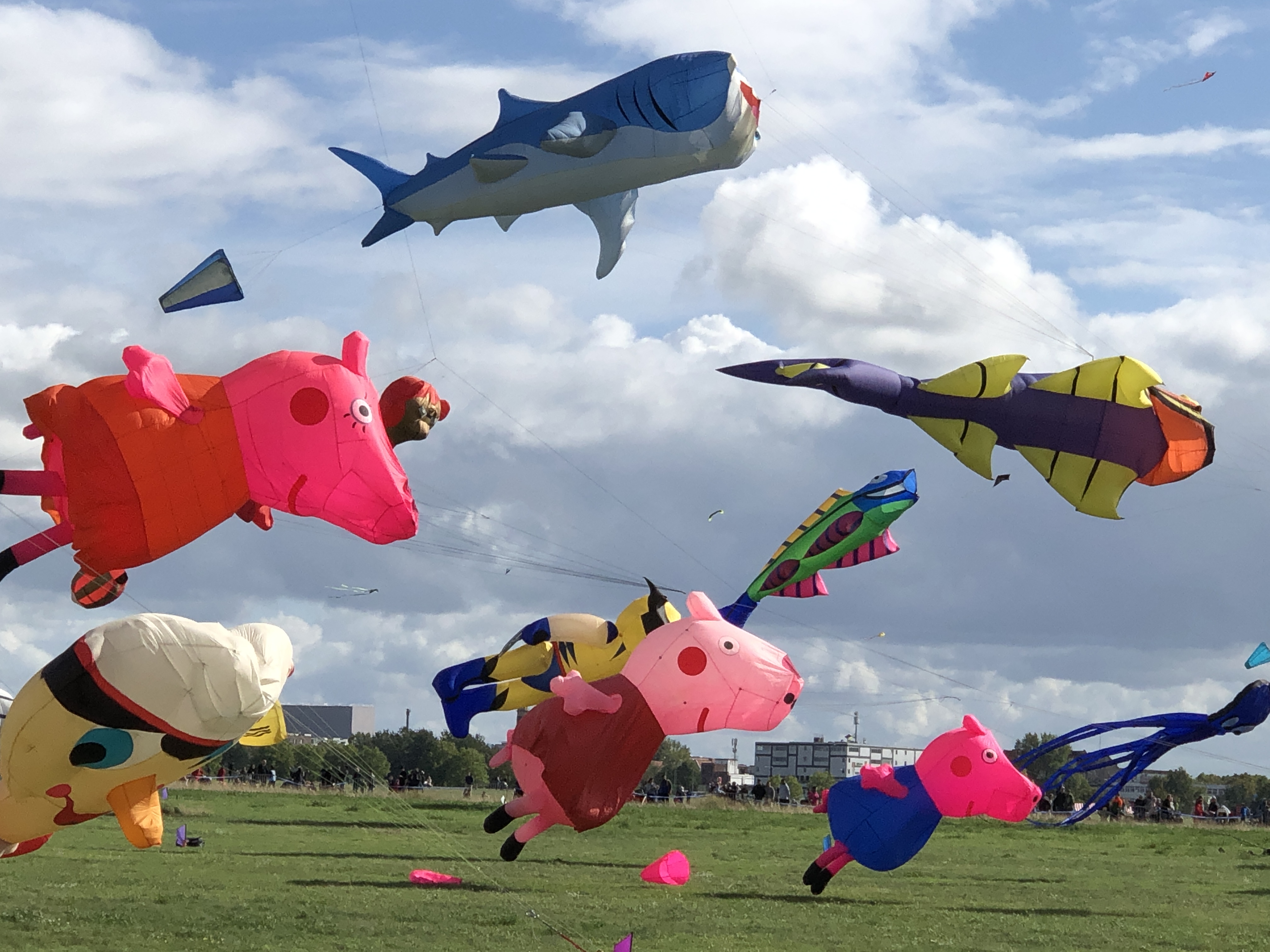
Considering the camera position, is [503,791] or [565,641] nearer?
[565,641]

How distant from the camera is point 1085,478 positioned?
1581 centimetres

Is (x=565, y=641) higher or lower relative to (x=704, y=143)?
lower

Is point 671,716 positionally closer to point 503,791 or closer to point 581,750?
point 581,750

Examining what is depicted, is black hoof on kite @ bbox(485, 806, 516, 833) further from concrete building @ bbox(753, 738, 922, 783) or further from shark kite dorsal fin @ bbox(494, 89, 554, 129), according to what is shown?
concrete building @ bbox(753, 738, 922, 783)

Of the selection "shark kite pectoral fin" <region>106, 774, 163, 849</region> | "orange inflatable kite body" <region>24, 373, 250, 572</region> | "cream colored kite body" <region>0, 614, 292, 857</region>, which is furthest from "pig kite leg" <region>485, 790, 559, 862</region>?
"orange inflatable kite body" <region>24, 373, 250, 572</region>

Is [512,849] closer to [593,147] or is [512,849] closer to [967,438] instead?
[967,438]

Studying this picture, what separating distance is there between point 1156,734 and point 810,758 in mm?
91673

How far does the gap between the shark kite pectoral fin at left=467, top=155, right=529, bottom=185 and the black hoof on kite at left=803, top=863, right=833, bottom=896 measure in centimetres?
1067

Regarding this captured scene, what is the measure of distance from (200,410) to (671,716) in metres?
5.66

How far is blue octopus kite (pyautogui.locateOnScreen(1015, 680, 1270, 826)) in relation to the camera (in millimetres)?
20047

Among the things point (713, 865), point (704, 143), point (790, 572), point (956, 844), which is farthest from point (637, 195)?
point (956, 844)

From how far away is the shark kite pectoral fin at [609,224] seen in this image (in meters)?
16.0

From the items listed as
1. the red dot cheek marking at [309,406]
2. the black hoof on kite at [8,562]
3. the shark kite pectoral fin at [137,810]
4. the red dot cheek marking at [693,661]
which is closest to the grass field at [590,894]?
the shark kite pectoral fin at [137,810]

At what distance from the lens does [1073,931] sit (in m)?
18.5
